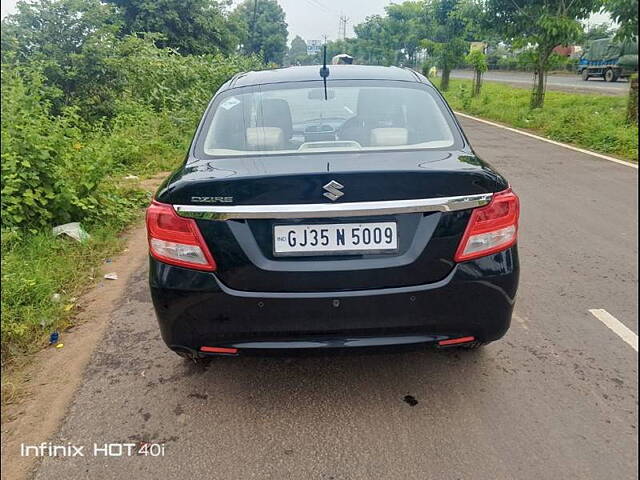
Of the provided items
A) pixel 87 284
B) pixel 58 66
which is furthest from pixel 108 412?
pixel 58 66

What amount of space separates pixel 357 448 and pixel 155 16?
28250 millimetres

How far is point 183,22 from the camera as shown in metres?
27.8

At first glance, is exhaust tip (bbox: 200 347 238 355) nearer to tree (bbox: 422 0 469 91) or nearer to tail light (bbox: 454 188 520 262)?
tail light (bbox: 454 188 520 262)

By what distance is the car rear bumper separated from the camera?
7.12 feet

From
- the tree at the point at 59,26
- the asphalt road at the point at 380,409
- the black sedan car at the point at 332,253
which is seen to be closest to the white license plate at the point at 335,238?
the black sedan car at the point at 332,253

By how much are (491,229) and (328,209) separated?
0.68 metres

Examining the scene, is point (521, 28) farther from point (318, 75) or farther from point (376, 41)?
point (376, 41)

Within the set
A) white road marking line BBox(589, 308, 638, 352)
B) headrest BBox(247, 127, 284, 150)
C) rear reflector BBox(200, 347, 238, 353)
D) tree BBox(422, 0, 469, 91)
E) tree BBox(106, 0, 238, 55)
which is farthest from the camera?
tree BBox(106, 0, 238, 55)

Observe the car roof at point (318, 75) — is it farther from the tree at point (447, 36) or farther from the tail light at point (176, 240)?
the tree at point (447, 36)

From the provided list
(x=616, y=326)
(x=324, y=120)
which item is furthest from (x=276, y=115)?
(x=616, y=326)

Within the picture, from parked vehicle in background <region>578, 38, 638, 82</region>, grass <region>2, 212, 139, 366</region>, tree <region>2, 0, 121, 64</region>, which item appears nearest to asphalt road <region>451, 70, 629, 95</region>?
parked vehicle in background <region>578, 38, 638, 82</region>

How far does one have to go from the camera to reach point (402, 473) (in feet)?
6.89

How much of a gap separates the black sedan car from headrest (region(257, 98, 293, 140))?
0.46 meters

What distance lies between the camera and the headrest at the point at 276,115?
2840mm
